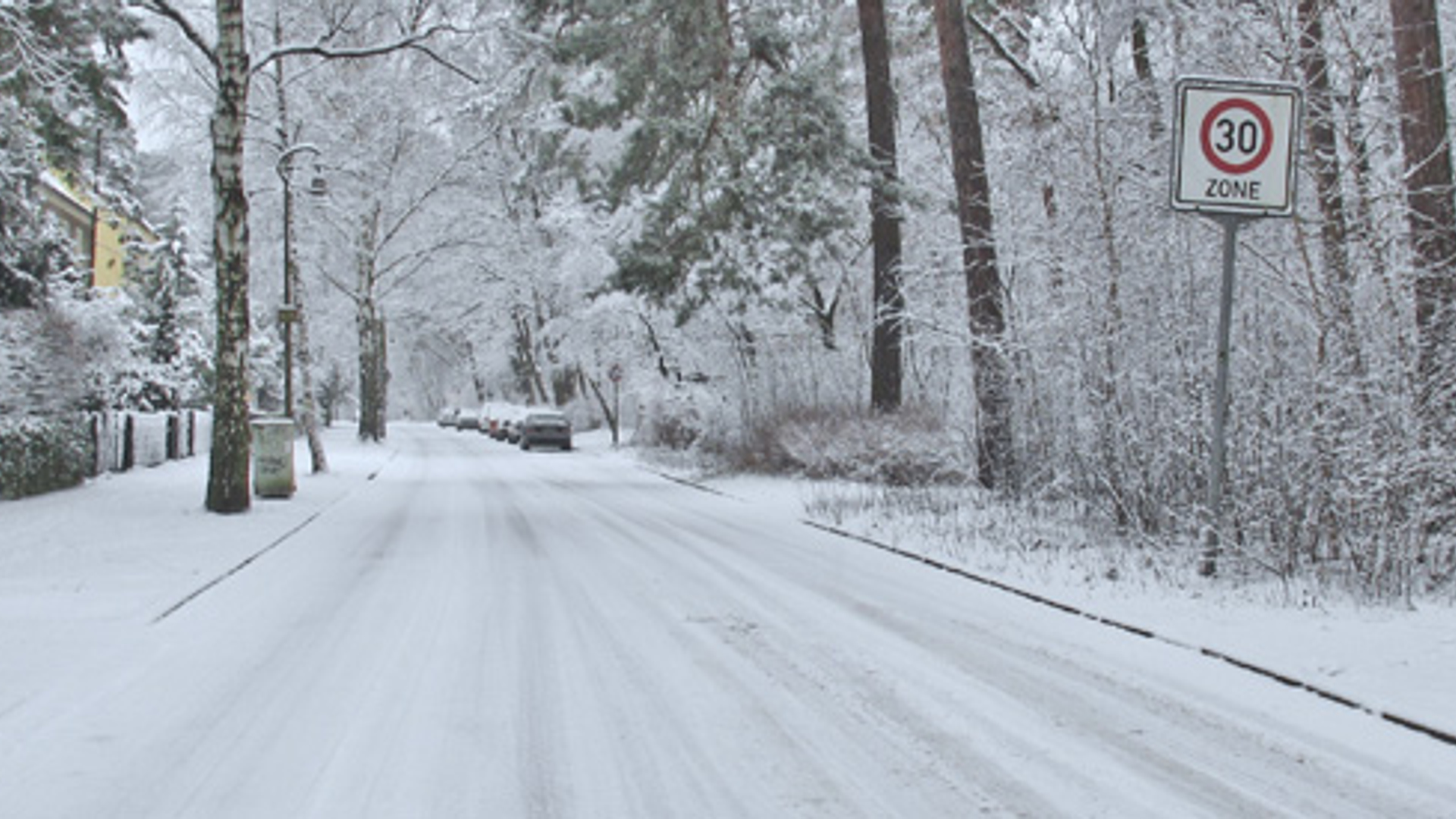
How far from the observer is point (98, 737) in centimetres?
479

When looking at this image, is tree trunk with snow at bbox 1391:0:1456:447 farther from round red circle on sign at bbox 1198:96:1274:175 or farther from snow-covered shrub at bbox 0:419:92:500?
snow-covered shrub at bbox 0:419:92:500

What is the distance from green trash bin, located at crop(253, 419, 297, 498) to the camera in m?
16.9

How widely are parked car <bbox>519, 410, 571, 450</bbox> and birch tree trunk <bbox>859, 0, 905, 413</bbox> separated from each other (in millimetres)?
20948

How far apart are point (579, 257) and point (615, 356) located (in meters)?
3.51

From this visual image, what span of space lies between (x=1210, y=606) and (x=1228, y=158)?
2.99 meters

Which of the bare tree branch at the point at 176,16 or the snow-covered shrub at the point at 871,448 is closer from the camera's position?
the bare tree branch at the point at 176,16

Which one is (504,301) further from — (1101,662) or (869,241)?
(1101,662)

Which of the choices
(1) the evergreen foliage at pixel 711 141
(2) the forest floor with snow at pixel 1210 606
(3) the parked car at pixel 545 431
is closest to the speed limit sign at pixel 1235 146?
(2) the forest floor with snow at pixel 1210 606

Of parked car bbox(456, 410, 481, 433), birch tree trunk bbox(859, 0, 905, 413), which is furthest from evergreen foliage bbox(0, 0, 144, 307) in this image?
parked car bbox(456, 410, 481, 433)

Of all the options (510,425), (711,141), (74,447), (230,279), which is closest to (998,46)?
(711,141)

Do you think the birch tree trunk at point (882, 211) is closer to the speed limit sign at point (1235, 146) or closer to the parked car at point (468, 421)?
the speed limit sign at point (1235, 146)

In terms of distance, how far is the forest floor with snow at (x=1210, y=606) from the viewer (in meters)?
5.56

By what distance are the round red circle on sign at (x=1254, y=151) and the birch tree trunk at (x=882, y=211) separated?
10.6 m

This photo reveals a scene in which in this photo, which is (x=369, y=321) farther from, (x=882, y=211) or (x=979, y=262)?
(x=979, y=262)
